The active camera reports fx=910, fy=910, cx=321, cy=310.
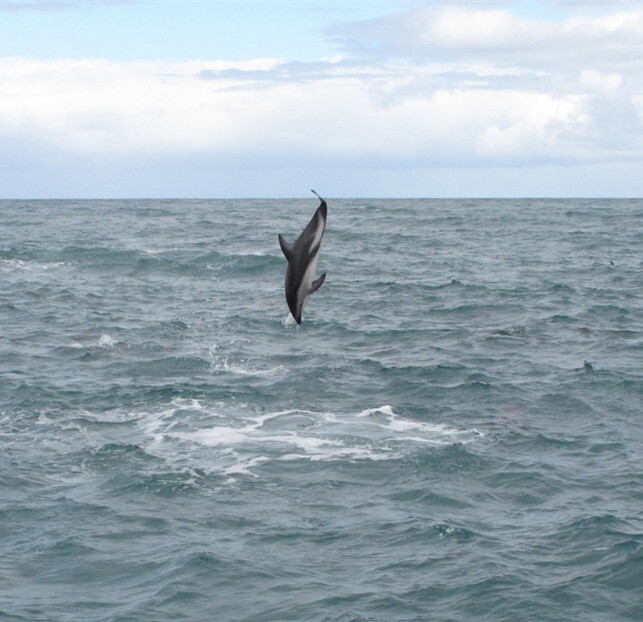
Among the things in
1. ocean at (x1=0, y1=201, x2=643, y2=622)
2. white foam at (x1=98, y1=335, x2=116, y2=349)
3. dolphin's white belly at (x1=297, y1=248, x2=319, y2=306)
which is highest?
dolphin's white belly at (x1=297, y1=248, x2=319, y2=306)

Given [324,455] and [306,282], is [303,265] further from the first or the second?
[324,455]

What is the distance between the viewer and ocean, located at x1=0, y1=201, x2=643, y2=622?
44.9ft

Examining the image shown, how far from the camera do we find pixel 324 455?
1903 cm

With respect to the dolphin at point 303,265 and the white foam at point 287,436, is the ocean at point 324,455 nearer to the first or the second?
the white foam at point 287,436

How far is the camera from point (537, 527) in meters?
15.7

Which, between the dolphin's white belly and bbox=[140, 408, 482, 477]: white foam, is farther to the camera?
bbox=[140, 408, 482, 477]: white foam

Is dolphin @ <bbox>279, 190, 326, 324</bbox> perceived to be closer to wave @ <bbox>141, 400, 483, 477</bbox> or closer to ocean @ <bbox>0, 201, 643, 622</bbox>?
ocean @ <bbox>0, 201, 643, 622</bbox>

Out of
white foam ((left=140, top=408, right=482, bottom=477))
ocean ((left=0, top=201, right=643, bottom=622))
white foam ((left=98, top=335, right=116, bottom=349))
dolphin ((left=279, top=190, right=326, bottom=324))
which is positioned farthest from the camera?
white foam ((left=98, top=335, right=116, bottom=349))

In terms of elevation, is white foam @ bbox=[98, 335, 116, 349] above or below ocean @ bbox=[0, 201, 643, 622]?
above

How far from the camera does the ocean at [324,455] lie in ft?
44.9

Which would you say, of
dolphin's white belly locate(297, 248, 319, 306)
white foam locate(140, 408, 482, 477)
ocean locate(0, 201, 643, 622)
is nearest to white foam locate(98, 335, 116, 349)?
ocean locate(0, 201, 643, 622)

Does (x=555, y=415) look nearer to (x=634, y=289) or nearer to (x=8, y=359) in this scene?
(x=8, y=359)

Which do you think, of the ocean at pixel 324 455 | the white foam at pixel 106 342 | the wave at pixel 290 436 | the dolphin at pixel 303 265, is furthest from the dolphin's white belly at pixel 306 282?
the white foam at pixel 106 342

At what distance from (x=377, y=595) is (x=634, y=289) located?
1229 inches
